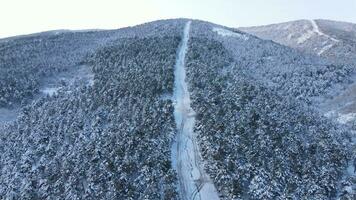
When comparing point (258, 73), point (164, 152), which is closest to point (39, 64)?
point (258, 73)

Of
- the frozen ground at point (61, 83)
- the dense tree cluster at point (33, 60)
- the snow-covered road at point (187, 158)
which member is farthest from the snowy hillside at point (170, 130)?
the dense tree cluster at point (33, 60)

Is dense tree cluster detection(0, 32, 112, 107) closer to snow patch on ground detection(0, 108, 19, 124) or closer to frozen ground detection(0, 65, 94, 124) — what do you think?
frozen ground detection(0, 65, 94, 124)

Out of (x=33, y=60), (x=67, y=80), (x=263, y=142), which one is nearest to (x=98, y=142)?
(x=263, y=142)

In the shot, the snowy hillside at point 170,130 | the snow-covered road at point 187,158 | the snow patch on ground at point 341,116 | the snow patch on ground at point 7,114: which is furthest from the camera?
the snow patch on ground at point 7,114

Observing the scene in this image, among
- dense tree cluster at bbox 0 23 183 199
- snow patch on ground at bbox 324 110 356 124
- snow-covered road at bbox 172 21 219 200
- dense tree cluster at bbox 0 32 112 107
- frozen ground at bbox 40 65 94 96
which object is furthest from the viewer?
frozen ground at bbox 40 65 94 96

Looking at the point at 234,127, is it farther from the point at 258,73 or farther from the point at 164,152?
the point at 258,73

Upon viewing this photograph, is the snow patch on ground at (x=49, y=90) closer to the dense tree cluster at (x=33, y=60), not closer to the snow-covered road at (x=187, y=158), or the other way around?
the dense tree cluster at (x=33, y=60)

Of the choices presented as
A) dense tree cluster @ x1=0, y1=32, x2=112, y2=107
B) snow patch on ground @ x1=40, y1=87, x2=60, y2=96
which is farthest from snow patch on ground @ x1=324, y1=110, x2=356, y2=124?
dense tree cluster @ x1=0, y1=32, x2=112, y2=107
